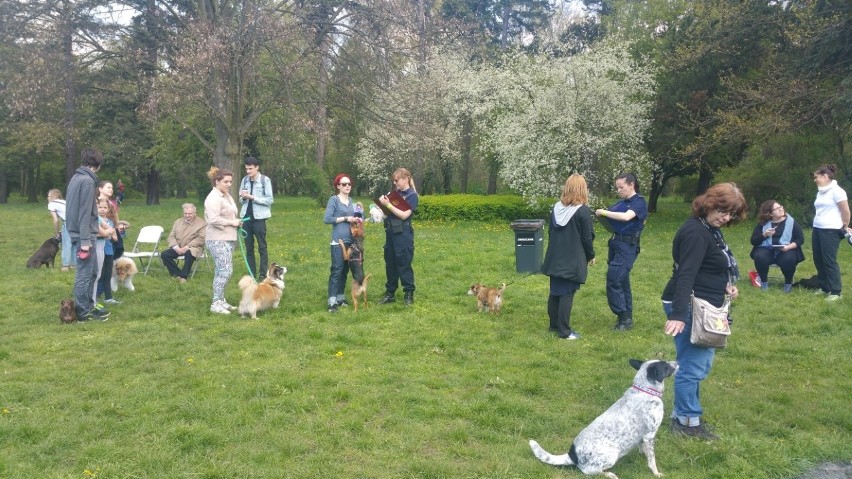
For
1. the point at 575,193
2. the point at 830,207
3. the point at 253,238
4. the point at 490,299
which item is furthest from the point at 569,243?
the point at 253,238

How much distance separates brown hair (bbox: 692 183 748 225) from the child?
6.66 meters

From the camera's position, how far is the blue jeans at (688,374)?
14.1 feet

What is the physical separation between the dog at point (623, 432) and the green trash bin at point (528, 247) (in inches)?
268

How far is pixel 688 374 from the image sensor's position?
14.2 ft

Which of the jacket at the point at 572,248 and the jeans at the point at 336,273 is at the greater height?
the jacket at the point at 572,248

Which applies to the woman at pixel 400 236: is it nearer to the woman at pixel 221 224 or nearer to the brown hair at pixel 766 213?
the woman at pixel 221 224

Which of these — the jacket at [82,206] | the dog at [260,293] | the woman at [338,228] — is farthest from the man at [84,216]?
the woman at [338,228]

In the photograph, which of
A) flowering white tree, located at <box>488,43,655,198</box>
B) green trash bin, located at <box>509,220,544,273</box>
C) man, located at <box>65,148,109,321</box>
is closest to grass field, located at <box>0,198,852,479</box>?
man, located at <box>65,148,109,321</box>

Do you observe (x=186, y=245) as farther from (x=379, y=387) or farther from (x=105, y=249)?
(x=379, y=387)

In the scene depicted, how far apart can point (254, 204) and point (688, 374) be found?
6746 mm

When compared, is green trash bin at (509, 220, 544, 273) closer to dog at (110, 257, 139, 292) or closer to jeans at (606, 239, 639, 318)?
jeans at (606, 239, 639, 318)

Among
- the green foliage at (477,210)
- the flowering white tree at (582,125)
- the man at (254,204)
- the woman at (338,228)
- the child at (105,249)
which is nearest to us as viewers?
the child at (105,249)

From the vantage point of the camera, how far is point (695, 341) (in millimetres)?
4121

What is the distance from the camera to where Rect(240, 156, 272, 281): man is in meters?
9.20
